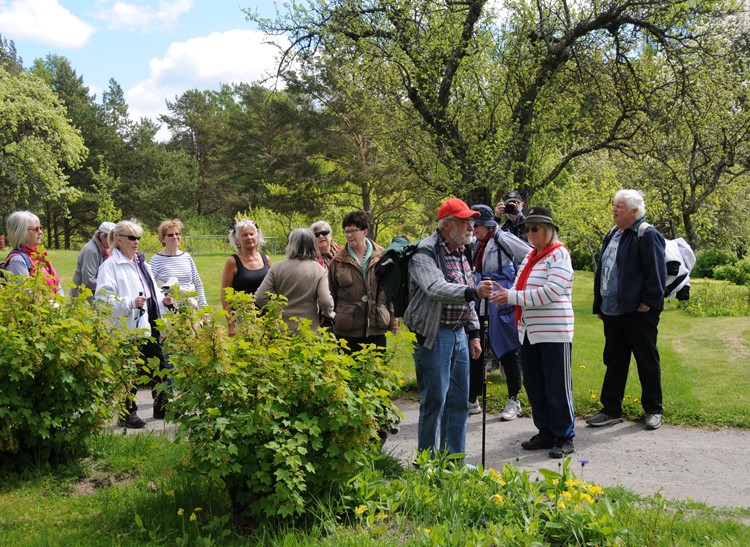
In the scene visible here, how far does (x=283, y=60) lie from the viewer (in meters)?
10.2

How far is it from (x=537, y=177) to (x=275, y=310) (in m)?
7.43

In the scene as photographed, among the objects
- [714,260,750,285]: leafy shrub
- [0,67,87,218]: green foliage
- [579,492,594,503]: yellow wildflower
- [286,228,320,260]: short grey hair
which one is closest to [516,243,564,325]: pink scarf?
[286,228,320,260]: short grey hair

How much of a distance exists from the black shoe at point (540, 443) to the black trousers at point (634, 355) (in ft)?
4.02

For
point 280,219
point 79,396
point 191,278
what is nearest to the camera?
point 79,396

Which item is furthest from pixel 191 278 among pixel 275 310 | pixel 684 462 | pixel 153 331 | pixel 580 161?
pixel 580 161

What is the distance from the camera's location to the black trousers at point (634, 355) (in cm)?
657

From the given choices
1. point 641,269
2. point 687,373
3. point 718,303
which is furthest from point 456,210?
point 718,303

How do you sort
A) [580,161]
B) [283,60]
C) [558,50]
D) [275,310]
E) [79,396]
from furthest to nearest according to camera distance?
1. [580,161]
2. [283,60]
3. [558,50]
4. [79,396]
5. [275,310]

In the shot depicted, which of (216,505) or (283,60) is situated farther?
(283,60)

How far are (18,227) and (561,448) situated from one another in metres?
5.54

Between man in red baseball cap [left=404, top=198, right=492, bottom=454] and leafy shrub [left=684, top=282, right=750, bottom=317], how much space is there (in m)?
12.2

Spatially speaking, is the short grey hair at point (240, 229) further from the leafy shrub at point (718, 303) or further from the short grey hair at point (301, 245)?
the leafy shrub at point (718, 303)

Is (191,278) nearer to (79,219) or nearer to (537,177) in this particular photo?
(537,177)

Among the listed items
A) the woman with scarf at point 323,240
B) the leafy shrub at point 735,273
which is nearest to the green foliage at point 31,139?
the woman with scarf at point 323,240
